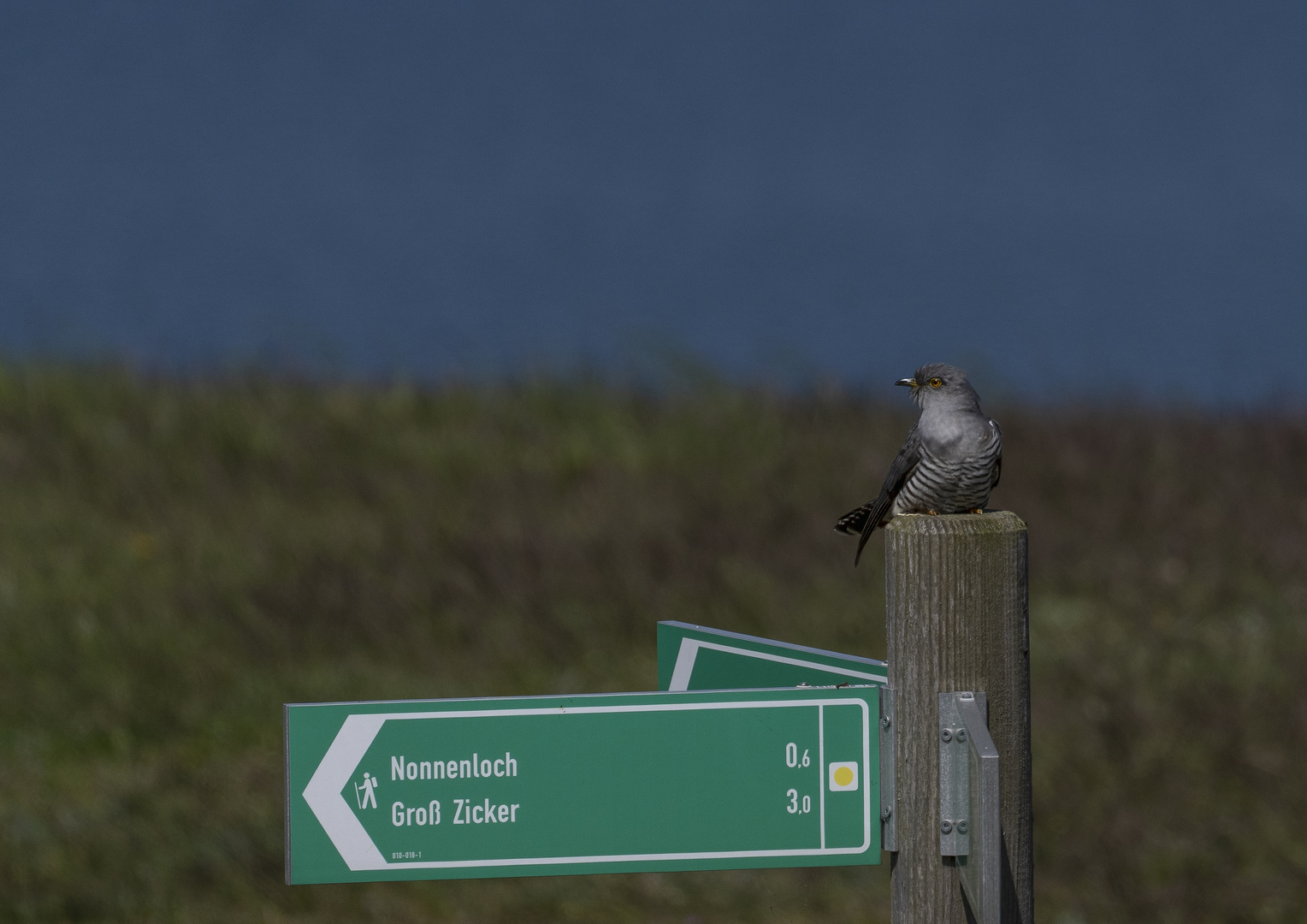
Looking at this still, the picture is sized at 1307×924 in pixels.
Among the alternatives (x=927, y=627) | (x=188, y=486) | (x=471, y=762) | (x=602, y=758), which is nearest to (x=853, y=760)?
(x=927, y=627)

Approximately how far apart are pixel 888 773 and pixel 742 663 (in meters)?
0.41

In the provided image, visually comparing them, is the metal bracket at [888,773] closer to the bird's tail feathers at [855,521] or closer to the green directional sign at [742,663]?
the green directional sign at [742,663]

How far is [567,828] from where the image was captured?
197 centimetres

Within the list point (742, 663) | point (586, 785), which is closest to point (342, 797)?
point (586, 785)

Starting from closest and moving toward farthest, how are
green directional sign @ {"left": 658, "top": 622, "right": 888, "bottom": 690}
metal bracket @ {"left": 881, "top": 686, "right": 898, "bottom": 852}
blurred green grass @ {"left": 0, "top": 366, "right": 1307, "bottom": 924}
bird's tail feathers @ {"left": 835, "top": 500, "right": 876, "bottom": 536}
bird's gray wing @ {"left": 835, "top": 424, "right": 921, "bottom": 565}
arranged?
metal bracket @ {"left": 881, "top": 686, "right": 898, "bottom": 852}
green directional sign @ {"left": 658, "top": 622, "right": 888, "bottom": 690}
bird's gray wing @ {"left": 835, "top": 424, "right": 921, "bottom": 565}
bird's tail feathers @ {"left": 835, "top": 500, "right": 876, "bottom": 536}
blurred green grass @ {"left": 0, "top": 366, "right": 1307, "bottom": 924}

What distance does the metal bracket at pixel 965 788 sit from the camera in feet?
6.06

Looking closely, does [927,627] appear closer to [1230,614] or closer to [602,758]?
[602,758]

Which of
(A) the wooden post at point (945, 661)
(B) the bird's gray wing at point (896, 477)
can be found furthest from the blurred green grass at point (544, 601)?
(A) the wooden post at point (945, 661)

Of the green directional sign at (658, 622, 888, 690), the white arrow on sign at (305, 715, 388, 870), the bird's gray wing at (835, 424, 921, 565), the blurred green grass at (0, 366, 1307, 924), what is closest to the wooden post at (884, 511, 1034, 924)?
the green directional sign at (658, 622, 888, 690)

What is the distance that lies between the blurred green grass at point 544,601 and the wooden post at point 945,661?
271 cm

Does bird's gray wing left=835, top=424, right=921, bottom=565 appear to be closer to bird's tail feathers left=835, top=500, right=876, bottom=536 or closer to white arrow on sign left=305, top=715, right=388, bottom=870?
bird's tail feathers left=835, top=500, right=876, bottom=536

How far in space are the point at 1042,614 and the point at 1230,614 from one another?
0.84 metres

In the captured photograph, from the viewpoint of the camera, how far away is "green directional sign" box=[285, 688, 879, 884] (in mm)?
1945

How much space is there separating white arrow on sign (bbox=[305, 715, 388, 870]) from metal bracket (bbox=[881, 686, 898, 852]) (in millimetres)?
680
